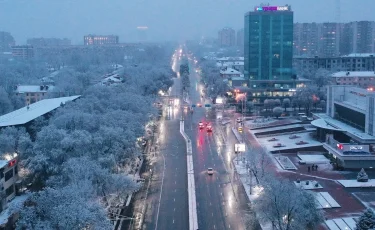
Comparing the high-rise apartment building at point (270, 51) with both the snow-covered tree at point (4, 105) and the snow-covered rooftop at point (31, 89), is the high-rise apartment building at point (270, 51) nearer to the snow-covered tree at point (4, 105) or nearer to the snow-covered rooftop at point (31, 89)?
the snow-covered rooftop at point (31, 89)

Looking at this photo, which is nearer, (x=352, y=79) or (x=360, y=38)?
(x=352, y=79)

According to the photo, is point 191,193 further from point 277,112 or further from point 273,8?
point 273,8

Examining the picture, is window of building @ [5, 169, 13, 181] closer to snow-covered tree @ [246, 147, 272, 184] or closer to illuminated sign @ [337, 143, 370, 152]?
snow-covered tree @ [246, 147, 272, 184]

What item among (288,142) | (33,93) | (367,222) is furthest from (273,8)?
(367,222)

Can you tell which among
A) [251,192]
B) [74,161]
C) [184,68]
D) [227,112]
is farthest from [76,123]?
[184,68]

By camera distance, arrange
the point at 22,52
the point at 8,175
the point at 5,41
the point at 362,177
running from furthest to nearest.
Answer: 1. the point at 5,41
2. the point at 22,52
3. the point at 362,177
4. the point at 8,175

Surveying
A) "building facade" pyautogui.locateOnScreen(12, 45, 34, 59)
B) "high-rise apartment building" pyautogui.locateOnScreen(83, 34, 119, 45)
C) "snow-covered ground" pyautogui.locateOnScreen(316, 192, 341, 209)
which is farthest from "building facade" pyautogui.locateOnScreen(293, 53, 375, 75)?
"high-rise apartment building" pyautogui.locateOnScreen(83, 34, 119, 45)

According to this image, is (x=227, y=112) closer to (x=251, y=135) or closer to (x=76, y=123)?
(x=251, y=135)
